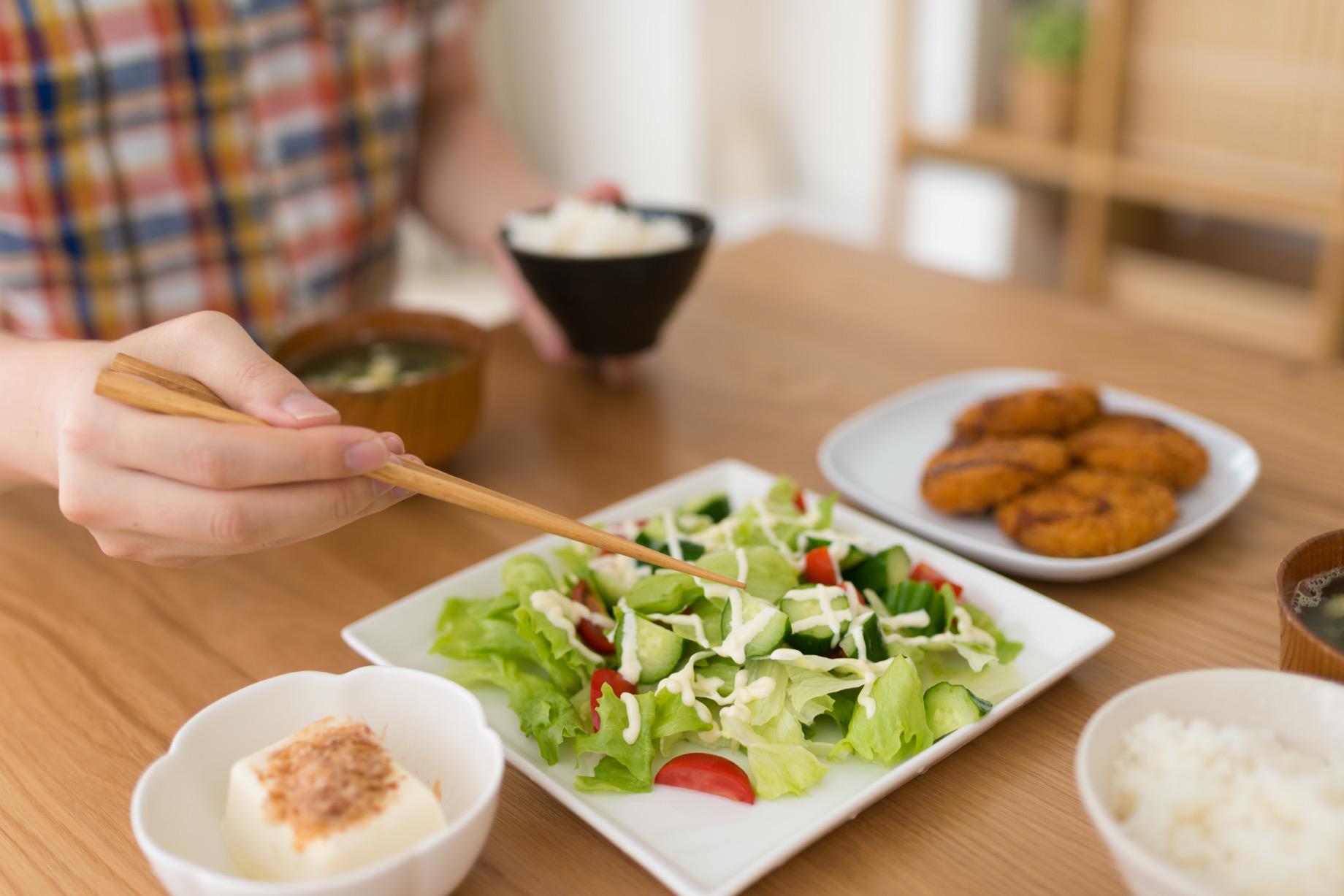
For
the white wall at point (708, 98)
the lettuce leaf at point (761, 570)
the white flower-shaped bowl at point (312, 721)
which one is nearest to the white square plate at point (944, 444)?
the lettuce leaf at point (761, 570)

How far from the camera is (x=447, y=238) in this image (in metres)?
2.24

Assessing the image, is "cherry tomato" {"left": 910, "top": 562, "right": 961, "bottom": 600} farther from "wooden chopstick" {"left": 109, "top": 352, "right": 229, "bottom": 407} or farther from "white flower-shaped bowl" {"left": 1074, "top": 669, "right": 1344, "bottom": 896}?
"wooden chopstick" {"left": 109, "top": 352, "right": 229, "bottom": 407}

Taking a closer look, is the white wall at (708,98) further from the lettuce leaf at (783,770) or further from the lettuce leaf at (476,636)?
the lettuce leaf at (783,770)

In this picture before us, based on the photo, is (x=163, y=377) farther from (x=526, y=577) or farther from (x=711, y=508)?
(x=711, y=508)

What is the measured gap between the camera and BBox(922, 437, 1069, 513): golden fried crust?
1313mm

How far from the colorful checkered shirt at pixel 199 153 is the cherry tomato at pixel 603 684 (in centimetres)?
124

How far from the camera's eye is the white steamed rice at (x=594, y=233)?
5.08ft

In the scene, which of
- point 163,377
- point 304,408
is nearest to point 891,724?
point 304,408

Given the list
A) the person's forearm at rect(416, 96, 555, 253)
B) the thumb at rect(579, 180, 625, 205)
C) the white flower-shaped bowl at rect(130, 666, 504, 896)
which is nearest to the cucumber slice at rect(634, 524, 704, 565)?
the white flower-shaped bowl at rect(130, 666, 504, 896)

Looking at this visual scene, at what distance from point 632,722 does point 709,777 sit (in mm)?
76

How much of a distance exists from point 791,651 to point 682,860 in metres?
0.20

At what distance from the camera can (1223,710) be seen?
2.71ft

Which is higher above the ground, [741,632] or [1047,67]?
[1047,67]

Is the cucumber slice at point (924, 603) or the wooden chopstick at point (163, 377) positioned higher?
the wooden chopstick at point (163, 377)
